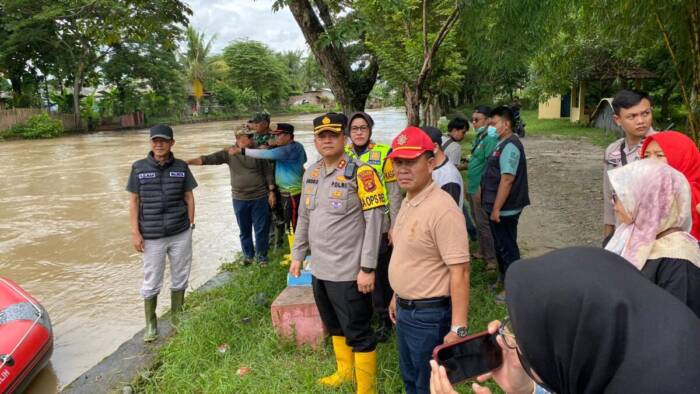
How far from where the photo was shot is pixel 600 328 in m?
0.82

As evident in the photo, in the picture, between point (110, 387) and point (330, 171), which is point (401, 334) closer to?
point (330, 171)

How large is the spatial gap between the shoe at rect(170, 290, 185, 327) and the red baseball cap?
2995 mm

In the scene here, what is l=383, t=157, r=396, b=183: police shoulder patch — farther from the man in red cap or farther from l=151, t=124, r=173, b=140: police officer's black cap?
l=151, t=124, r=173, b=140: police officer's black cap

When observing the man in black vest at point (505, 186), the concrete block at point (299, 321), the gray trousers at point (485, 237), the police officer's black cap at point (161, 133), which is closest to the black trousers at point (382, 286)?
the concrete block at point (299, 321)

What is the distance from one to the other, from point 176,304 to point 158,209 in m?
1.04

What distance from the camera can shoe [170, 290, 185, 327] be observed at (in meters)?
4.31

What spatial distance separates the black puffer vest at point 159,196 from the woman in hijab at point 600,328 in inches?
142

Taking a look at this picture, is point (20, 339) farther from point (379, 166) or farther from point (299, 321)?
point (379, 166)

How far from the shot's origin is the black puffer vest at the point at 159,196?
154 inches

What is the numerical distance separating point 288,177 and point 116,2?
304cm

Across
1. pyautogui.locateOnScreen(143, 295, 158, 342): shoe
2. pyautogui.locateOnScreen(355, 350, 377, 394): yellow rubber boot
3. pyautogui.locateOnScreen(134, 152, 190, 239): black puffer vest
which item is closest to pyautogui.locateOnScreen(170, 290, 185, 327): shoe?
pyautogui.locateOnScreen(143, 295, 158, 342): shoe

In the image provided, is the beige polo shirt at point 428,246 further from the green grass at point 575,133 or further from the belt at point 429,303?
the green grass at point 575,133

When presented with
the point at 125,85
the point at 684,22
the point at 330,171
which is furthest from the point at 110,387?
the point at 125,85

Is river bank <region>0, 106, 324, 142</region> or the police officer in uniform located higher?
river bank <region>0, 106, 324, 142</region>
